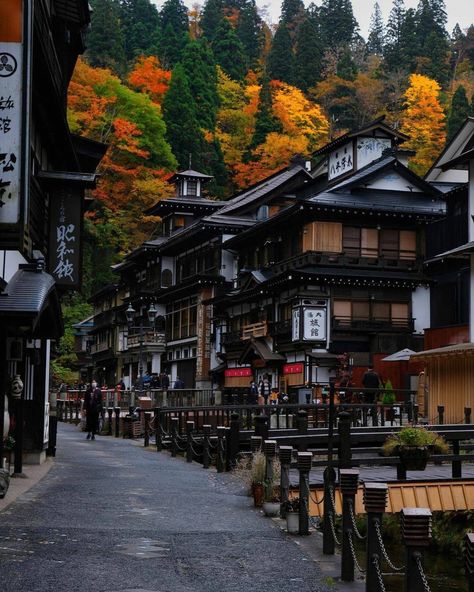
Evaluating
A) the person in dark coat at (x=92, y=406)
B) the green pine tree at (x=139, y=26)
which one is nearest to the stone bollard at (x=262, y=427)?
the person in dark coat at (x=92, y=406)

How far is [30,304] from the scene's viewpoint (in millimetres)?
13070

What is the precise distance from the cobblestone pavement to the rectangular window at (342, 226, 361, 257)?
98.6ft

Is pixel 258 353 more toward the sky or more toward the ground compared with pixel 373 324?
more toward the ground

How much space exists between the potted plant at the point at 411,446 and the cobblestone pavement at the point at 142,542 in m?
2.78

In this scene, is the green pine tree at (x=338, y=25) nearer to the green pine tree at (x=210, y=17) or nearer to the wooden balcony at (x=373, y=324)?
the green pine tree at (x=210, y=17)

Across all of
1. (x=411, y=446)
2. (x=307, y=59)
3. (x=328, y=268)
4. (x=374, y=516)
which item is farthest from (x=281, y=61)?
(x=374, y=516)

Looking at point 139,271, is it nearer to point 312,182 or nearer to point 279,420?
point 312,182

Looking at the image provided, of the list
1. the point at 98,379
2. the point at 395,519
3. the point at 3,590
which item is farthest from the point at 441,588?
the point at 98,379

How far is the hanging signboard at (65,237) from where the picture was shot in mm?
20062

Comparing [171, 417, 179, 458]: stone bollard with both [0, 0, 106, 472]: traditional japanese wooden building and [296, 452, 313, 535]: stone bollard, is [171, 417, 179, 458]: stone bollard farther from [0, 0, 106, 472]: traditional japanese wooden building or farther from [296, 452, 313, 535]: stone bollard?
[296, 452, 313, 535]: stone bollard

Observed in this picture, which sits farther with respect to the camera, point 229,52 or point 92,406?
point 229,52

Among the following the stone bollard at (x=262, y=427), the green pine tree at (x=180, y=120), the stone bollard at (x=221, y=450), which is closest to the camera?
the stone bollard at (x=262, y=427)

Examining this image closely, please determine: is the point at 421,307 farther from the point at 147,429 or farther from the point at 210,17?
the point at 210,17

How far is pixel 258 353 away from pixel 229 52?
60.2 metres
